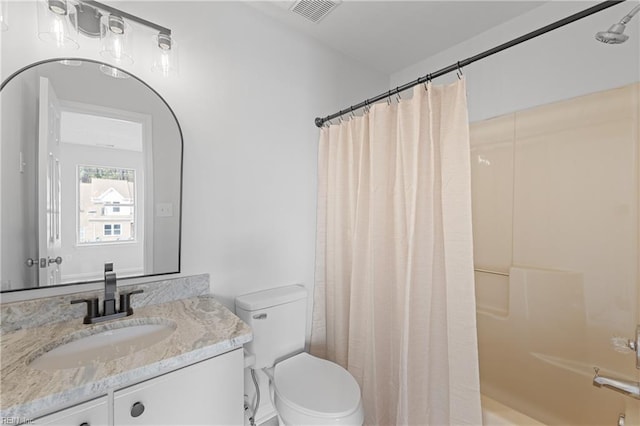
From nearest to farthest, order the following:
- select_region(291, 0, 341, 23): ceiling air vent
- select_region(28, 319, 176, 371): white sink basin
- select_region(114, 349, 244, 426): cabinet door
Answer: select_region(114, 349, 244, 426): cabinet door
select_region(28, 319, 176, 371): white sink basin
select_region(291, 0, 341, 23): ceiling air vent

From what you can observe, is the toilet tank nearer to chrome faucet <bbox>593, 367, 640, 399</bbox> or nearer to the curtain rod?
the curtain rod

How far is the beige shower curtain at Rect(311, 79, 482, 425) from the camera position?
1.20 m

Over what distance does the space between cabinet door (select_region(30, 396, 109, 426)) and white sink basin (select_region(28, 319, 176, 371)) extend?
12 centimetres

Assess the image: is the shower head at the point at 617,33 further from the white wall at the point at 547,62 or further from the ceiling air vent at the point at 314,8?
the ceiling air vent at the point at 314,8

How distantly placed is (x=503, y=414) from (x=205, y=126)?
2.08 m

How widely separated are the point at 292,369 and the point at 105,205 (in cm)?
125

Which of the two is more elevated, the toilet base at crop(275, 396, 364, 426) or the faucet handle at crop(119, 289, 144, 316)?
the faucet handle at crop(119, 289, 144, 316)

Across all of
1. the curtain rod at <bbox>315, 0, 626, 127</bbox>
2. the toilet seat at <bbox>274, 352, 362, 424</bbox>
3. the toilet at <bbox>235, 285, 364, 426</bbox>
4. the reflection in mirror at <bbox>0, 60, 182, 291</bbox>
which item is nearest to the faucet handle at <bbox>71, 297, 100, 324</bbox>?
the reflection in mirror at <bbox>0, 60, 182, 291</bbox>

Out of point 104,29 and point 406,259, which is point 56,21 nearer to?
point 104,29

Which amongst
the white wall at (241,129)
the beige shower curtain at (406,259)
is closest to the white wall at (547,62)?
the beige shower curtain at (406,259)

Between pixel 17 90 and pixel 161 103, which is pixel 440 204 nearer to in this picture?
pixel 161 103

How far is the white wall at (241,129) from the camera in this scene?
1.41 m

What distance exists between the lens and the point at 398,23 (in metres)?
1.79

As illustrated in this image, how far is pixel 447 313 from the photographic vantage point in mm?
1239
